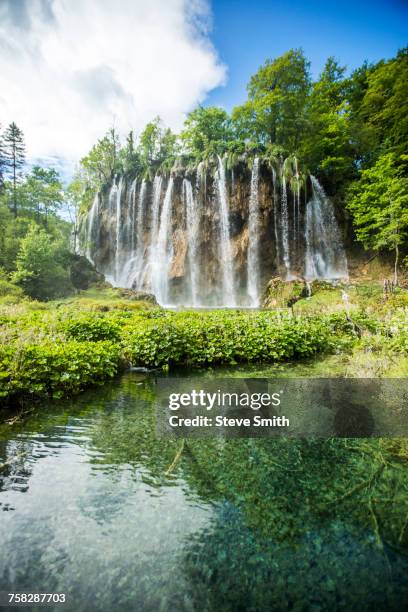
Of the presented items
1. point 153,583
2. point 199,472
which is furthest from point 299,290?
point 153,583

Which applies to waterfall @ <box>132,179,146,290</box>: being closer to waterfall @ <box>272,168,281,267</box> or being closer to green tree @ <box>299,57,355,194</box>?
waterfall @ <box>272,168,281,267</box>

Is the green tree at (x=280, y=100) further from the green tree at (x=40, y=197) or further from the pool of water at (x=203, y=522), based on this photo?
the pool of water at (x=203, y=522)

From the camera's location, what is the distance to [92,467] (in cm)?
301

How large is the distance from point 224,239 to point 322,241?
7778 mm

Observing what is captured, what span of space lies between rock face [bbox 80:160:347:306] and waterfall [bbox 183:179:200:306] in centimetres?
8

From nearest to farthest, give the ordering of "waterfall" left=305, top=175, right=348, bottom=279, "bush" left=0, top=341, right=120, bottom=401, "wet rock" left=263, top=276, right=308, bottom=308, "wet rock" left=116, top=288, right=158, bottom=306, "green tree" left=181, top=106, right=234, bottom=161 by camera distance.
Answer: "bush" left=0, top=341, right=120, bottom=401, "wet rock" left=263, top=276, right=308, bottom=308, "wet rock" left=116, top=288, right=158, bottom=306, "waterfall" left=305, top=175, right=348, bottom=279, "green tree" left=181, top=106, right=234, bottom=161

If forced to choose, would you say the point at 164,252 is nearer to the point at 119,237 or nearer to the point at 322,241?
the point at 119,237

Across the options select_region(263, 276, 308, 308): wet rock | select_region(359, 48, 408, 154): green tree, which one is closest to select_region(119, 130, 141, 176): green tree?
select_region(263, 276, 308, 308): wet rock

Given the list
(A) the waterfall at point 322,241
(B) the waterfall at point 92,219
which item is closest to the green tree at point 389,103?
(A) the waterfall at point 322,241

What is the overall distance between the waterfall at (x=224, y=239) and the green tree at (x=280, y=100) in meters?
5.61

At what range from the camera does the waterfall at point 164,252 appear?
26344mm

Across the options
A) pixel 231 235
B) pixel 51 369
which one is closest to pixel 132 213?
pixel 231 235

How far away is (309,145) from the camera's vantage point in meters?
25.2

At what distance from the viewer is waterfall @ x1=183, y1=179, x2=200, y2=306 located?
25.7 metres
